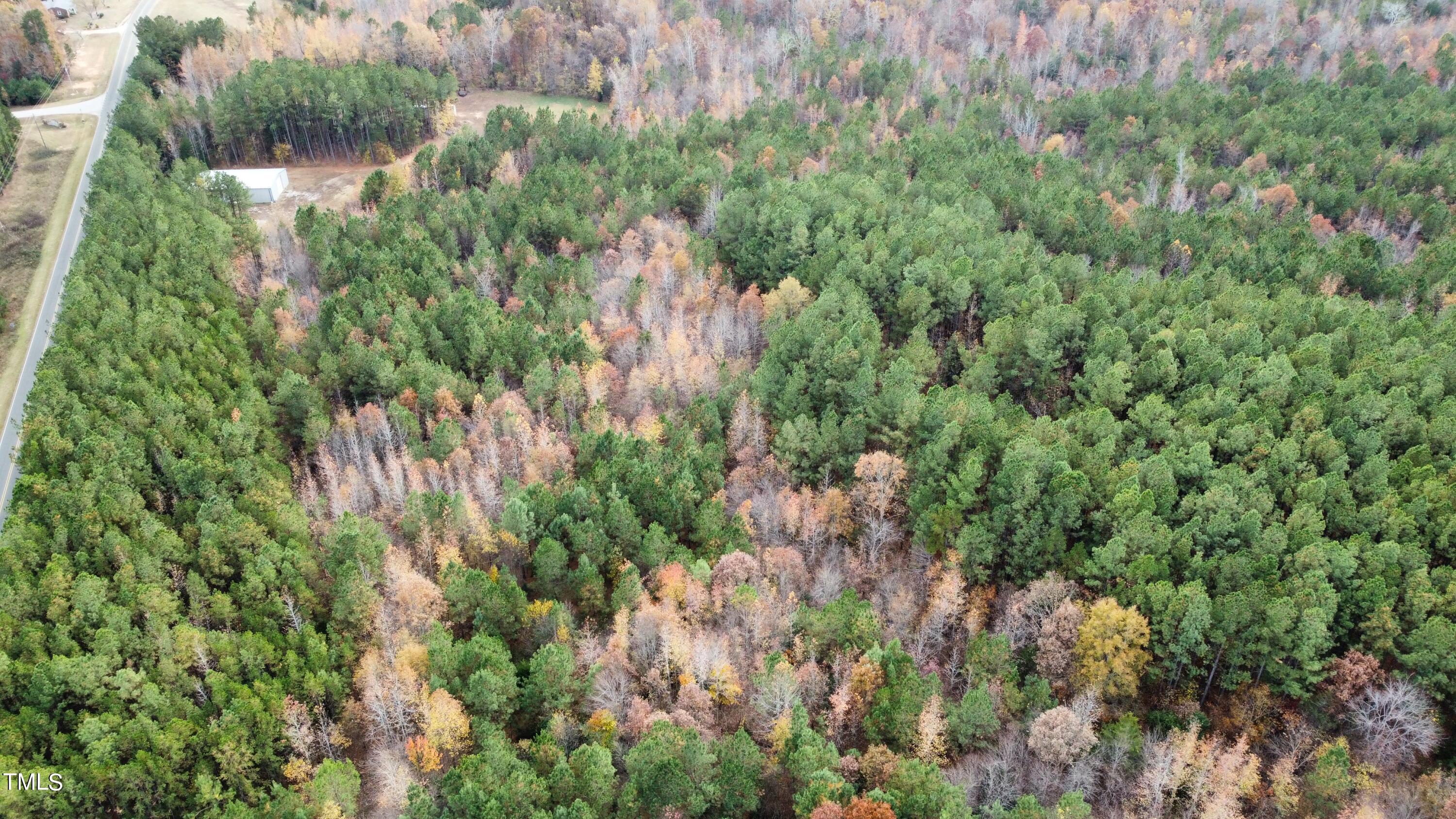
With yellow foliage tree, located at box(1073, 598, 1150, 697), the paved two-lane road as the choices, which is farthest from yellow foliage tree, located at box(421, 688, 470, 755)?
the paved two-lane road

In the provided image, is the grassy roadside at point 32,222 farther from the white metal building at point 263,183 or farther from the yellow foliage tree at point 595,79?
the yellow foliage tree at point 595,79

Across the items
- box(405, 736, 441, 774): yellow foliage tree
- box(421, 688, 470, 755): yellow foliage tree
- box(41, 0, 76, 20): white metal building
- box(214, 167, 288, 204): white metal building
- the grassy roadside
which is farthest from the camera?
box(41, 0, 76, 20): white metal building

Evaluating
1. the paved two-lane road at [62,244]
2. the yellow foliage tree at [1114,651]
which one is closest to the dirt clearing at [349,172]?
the paved two-lane road at [62,244]

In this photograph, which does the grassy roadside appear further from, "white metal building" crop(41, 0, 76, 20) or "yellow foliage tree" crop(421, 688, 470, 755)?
"yellow foliage tree" crop(421, 688, 470, 755)

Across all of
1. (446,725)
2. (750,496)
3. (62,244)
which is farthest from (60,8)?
(446,725)

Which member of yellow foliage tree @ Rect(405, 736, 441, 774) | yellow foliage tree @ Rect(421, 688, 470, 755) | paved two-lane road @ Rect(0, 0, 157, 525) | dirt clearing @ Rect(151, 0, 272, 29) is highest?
dirt clearing @ Rect(151, 0, 272, 29)

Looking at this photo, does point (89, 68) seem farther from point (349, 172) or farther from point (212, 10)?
point (349, 172)
